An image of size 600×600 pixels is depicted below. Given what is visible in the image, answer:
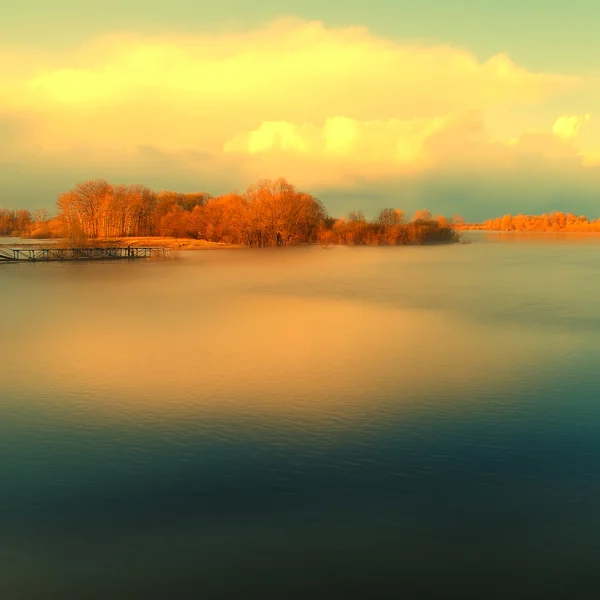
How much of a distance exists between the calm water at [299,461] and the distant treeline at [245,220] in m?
77.7

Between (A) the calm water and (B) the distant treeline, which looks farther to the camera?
(B) the distant treeline

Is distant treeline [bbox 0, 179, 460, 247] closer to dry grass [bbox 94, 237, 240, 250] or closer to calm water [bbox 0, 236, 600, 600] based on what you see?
dry grass [bbox 94, 237, 240, 250]

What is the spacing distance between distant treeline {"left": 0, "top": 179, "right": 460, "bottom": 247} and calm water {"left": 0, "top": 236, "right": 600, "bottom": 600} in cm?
7772

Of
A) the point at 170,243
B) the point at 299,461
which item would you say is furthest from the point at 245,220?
the point at 299,461

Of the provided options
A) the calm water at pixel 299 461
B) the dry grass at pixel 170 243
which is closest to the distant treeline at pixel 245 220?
the dry grass at pixel 170 243

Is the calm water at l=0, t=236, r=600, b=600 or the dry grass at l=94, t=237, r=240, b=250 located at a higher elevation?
the dry grass at l=94, t=237, r=240, b=250

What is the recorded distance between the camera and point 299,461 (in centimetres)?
991

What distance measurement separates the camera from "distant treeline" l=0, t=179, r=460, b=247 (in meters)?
99.1

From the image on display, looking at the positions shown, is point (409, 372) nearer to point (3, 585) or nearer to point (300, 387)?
point (300, 387)

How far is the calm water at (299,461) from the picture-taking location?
694 centimetres

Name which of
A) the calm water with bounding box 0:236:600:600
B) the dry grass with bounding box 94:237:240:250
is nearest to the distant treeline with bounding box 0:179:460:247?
the dry grass with bounding box 94:237:240:250

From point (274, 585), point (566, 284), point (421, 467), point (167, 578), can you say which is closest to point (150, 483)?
point (167, 578)

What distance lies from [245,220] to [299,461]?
9150cm

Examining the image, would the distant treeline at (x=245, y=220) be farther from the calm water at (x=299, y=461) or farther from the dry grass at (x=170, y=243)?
the calm water at (x=299, y=461)
